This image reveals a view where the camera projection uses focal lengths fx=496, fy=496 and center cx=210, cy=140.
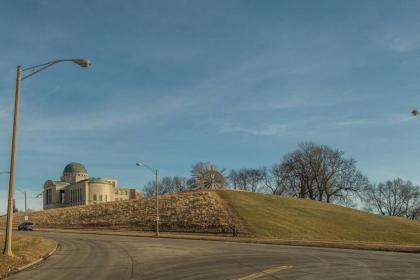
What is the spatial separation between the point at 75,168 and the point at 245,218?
115 meters

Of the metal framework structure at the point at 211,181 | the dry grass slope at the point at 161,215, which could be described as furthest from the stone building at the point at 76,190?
the metal framework structure at the point at 211,181

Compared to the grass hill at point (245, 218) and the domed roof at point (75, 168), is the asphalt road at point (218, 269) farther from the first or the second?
the domed roof at point (75, 168)

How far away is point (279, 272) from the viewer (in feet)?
56.4

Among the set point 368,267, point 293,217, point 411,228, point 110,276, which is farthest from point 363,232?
Answer: point 110,276

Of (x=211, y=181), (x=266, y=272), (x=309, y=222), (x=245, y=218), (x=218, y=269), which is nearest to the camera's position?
(x=266, y=272)

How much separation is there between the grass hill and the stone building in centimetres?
5386

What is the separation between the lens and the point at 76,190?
155m

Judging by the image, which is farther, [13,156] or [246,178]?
[246,178]

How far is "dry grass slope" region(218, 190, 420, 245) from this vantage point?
6281 centimetres

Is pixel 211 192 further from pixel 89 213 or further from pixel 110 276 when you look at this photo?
pixel 110 276

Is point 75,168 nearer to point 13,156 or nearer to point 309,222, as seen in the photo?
point 309,222

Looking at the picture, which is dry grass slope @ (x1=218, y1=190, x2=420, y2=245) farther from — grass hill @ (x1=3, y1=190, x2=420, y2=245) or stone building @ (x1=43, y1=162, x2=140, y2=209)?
stone building @ (x1=43, y1=162, x2=140, y2=209)

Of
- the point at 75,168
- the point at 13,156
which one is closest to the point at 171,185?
the point at 75,168

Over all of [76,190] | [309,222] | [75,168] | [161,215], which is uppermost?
[75,168]
